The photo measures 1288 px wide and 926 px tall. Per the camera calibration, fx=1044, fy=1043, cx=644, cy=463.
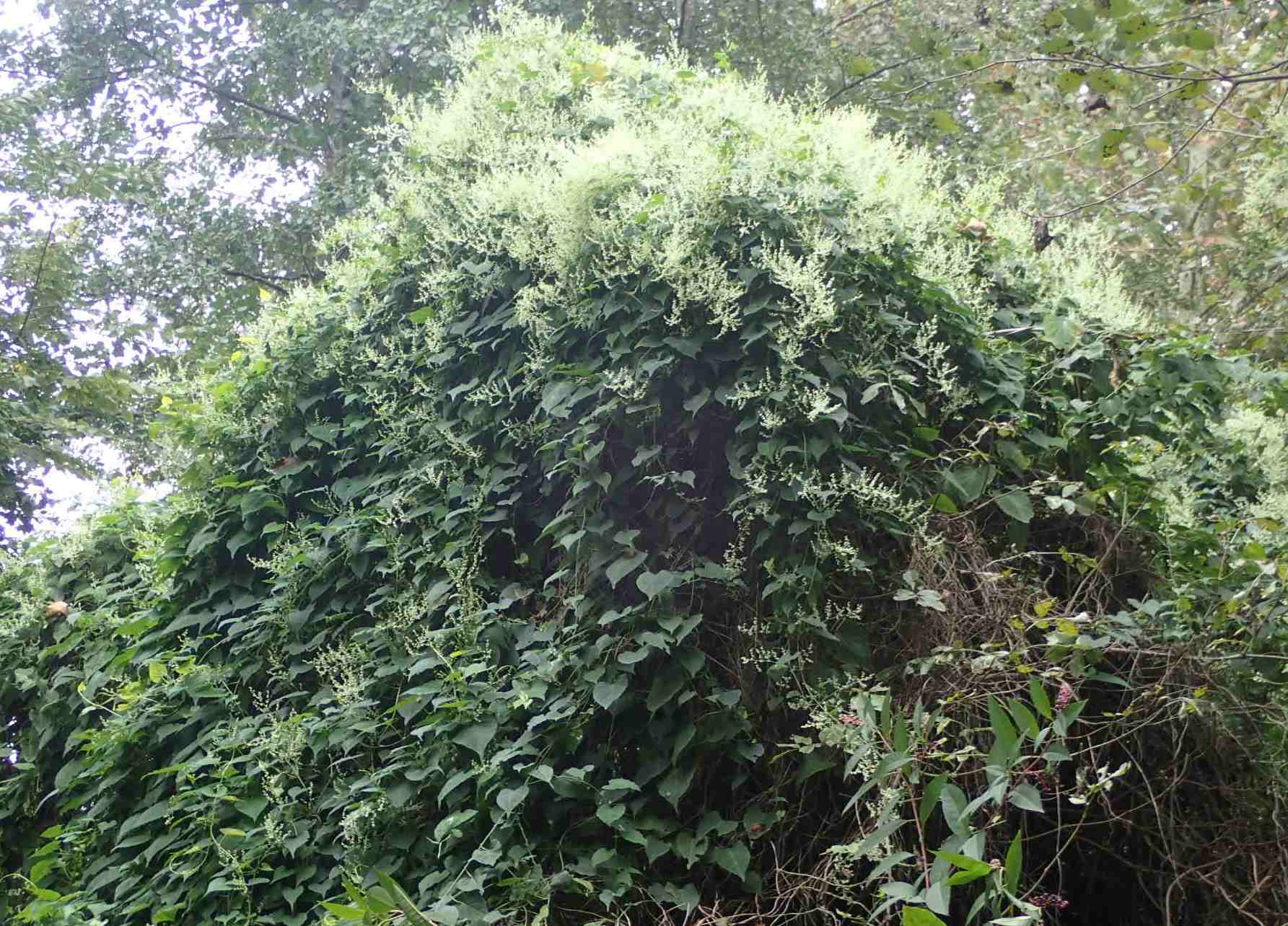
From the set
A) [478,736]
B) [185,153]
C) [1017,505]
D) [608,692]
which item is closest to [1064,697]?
[1017,505]

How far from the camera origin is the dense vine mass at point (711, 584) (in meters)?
2.47

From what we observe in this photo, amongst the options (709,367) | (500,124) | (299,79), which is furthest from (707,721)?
(299,79)

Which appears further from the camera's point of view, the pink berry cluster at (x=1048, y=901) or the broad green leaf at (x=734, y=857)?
the broad green leaf at (x=734, y=857)

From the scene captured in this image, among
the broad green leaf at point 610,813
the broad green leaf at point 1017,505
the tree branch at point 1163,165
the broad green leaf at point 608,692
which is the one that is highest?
the tree branch at point 1163,165

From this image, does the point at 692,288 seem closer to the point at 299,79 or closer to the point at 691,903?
the point at 691,903

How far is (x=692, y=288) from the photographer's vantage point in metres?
2.83

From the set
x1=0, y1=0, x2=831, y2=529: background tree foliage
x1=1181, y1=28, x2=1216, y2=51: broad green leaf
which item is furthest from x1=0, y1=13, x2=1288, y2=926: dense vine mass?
x1=0, y1=0, x2=831, y2=529: background tree foliage

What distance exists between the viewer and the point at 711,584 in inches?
108

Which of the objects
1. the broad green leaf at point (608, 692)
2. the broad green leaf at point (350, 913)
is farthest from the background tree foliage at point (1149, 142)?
the broad green leaf at point (350, 913)

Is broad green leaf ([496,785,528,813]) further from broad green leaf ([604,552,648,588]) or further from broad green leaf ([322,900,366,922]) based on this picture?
broad green leaf ([604,552,648,588])

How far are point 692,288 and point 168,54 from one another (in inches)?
407

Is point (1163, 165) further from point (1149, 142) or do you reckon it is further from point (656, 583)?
point (656, 583)

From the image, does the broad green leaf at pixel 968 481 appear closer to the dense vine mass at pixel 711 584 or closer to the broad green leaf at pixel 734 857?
the dense vine mass at pixel 711 584

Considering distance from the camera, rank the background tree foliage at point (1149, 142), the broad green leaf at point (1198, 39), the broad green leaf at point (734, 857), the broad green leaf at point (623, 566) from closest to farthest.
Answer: the broad green leaf at point (734, 857) → the broad green leaf at point (623, 566) → the broad green leaf at point (1198, 39) → the background tree foliage at point (1149, 142)
